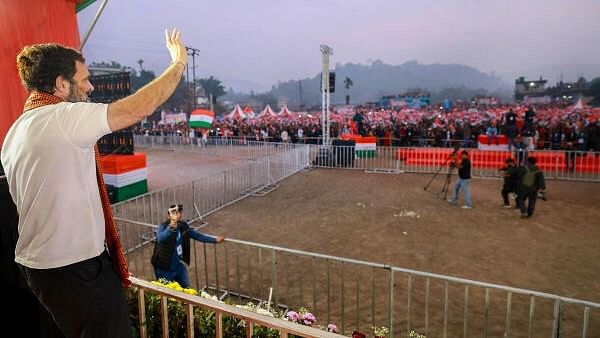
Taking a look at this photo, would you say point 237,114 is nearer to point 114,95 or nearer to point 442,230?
point 114,95

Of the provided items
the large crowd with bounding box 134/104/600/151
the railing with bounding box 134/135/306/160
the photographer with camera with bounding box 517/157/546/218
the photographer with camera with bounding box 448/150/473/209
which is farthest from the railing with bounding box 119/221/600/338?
the large crowd with bounding box 134/104/600/151

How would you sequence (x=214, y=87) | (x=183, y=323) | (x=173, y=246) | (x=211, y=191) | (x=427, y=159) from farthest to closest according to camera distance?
(x=214, y=87) < (x=427, y=159) < (x=211, y=191) < (x=173, y=246) < (x=183, y=323)

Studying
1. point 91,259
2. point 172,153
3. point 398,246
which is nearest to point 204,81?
point 172,153

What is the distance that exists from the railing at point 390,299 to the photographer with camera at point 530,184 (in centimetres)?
458

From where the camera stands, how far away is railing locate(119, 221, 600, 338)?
17.1 ft

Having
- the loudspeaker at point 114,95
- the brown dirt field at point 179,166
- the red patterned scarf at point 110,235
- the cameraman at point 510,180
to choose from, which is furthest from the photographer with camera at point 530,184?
the brown dirt field at point 179,166

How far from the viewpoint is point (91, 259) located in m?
1.70

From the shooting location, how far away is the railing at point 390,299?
5.20 meters

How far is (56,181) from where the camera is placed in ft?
4.98

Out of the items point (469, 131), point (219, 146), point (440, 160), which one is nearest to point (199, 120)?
point (219, 146)

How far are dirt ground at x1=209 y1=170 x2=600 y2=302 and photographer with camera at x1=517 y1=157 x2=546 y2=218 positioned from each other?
403 millimetres

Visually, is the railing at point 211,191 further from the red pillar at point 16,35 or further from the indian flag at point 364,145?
the red pillar at point 16,35

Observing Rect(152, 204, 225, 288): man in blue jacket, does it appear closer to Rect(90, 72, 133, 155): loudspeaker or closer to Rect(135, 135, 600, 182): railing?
Rect(90, 72, 133, 155): loudspeaker

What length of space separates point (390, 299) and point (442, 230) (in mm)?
5040
